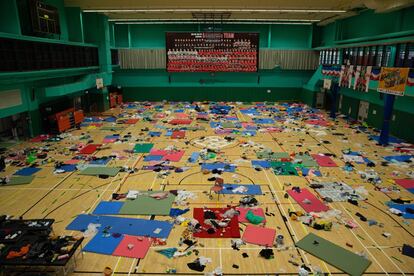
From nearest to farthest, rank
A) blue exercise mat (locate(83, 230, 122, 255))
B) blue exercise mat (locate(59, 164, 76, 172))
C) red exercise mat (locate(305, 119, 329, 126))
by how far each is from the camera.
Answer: blue exercise mat (locate(83, 230, 122, 255)), blue exercise mat (locate(59, 164, 76, 172)), red exercise mat (locate(305, 119, 329, 126))

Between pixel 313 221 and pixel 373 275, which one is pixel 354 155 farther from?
pixel 373 275

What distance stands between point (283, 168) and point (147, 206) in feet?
18.5

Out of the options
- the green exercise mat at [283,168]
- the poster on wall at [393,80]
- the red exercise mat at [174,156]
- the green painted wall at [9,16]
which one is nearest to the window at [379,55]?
the poster on wall at [393,80]

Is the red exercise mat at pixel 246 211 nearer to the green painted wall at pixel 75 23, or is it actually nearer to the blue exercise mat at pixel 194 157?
the blue exercise mat at pixel 194 157

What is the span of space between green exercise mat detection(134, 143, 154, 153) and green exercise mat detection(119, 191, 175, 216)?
15.3 ft

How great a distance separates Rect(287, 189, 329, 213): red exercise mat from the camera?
8602 mm

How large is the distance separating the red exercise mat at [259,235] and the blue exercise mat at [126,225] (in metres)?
1.97

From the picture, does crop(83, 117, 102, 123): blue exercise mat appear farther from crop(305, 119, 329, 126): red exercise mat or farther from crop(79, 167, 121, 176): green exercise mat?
crop(305, 119, 329, 126): red exercise mat

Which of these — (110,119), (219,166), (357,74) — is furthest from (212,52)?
(219,166)

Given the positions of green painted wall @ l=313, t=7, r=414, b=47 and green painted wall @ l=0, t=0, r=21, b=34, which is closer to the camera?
green painted wall @ l=0, t=0, r=21, b=34

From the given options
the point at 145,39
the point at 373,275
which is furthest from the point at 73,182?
the point at 145,39

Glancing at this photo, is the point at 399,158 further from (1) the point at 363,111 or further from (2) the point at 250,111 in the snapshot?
(2) the point at 250,111

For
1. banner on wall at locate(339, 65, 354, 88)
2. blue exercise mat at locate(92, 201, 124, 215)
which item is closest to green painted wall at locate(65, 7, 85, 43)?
blue exercise mat at locate(92, 201, 124, 215)

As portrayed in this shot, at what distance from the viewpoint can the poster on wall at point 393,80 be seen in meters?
12.8
